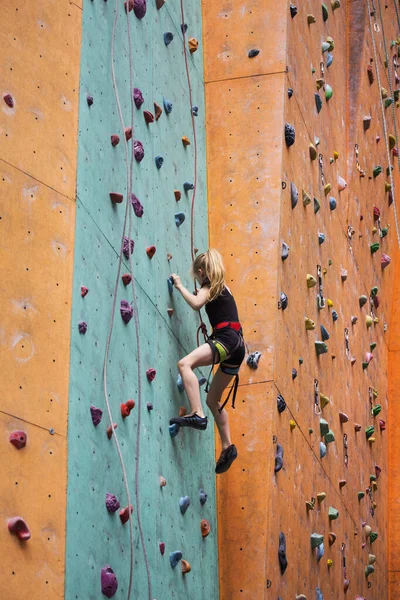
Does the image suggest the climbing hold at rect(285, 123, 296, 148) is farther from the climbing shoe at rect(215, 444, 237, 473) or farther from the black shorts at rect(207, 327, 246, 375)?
the climbing shoe at rect(215, 444, 237, 473)

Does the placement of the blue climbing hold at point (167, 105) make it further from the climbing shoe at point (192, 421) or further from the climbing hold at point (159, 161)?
the climbing shoe at point (192, 421)

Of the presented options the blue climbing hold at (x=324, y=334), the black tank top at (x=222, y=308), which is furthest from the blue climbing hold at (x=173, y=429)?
the blue climbing hold at (x=324, y=334)

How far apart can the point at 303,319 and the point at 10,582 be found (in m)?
3.75

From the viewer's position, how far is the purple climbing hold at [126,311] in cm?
509

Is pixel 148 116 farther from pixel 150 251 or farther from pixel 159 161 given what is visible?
pixel 150 251

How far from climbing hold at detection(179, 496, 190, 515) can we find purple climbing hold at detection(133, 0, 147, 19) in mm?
2530

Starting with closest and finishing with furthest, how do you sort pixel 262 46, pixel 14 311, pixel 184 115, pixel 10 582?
pixel 10 582 < pixel 14 311 < pixel 184 115 < pixel 262 46

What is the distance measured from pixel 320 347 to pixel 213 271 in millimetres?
2146

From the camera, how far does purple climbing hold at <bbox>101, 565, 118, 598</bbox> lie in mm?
4480

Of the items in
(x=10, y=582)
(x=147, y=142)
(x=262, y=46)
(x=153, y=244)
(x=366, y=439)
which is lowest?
(x=366, y=439)

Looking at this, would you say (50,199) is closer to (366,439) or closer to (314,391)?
(314,391)

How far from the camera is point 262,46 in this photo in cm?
697

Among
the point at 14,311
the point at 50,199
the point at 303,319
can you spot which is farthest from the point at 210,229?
the point at 14,311

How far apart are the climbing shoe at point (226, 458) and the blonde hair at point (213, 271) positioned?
784mm
